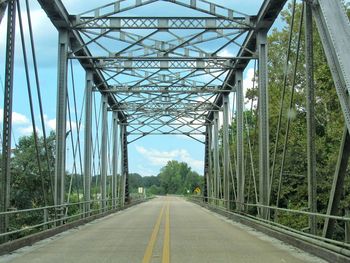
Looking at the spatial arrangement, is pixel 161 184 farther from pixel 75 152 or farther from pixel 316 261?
pixel 316 261

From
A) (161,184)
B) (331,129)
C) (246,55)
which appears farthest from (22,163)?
(161,184)

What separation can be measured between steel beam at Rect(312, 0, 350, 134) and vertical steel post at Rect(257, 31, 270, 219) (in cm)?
928

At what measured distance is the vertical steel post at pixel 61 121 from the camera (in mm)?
19609

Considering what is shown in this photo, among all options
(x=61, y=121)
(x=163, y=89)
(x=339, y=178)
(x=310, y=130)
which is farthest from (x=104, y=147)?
(x=339, y=178)

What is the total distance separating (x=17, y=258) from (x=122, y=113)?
38031 millimetres

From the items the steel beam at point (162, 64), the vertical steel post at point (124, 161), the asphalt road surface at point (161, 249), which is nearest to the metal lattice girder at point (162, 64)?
the steel beam at point (162, 64)

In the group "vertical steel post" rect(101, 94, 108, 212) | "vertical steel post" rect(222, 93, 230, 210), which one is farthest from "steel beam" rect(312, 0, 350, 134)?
"vertical steel post" rect(101, 94, 108, 212)

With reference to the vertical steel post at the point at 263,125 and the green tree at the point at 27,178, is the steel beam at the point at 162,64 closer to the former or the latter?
the vertical steel post at the point at 263,125

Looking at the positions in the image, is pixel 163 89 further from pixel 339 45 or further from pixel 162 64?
pixel 339 45

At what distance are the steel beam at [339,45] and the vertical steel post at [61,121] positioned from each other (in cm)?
1183

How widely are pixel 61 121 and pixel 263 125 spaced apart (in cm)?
776

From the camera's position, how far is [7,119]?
1244 cm

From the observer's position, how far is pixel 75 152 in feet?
75.5

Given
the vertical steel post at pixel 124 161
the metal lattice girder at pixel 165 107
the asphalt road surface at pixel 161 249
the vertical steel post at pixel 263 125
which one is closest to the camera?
the asphalt road surface at pixel 161 249
